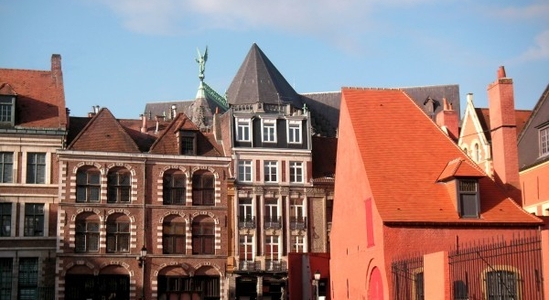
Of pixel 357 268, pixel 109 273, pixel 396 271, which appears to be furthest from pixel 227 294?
pixel 396 271

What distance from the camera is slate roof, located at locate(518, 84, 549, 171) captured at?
138ft

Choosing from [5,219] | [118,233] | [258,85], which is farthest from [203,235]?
[258,85]

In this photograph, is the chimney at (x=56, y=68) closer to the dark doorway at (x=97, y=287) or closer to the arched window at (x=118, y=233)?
the arched window at (x=118, y=233)

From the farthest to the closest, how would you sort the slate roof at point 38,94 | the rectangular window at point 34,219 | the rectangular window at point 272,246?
1. the rectangular window at point 272,246
2. the slate roof at point 38,94
3. the rectangular window at point 34,219

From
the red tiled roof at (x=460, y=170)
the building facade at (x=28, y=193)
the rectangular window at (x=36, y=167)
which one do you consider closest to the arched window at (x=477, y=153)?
the red tiled roof at (x=460, y=170)

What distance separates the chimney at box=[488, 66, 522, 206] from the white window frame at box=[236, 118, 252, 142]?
916 inches

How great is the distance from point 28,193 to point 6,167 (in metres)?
1.90

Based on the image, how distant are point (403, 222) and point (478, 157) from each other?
50.6ft

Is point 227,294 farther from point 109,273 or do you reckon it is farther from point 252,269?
point 109,273

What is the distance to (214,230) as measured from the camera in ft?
188

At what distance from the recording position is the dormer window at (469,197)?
3859 centimetres

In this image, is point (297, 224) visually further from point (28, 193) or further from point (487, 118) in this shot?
point (28, 193)

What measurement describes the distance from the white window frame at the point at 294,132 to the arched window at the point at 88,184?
13.8m

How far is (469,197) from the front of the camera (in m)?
38.8
